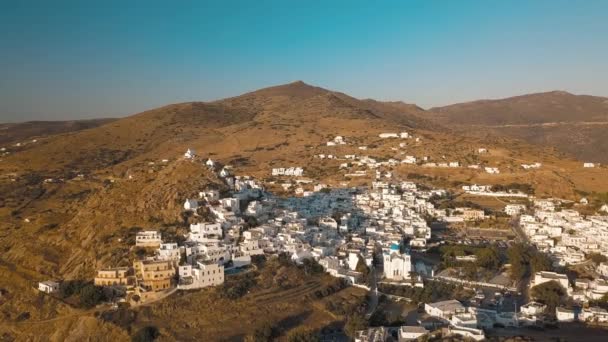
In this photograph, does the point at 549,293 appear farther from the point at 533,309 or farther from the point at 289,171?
the point at 289,171

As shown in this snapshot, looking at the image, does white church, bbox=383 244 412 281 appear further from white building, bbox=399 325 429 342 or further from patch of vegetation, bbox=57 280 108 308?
patch of vegetation, bbox=57 280 108 308

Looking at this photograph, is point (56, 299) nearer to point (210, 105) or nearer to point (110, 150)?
point (110, 150)

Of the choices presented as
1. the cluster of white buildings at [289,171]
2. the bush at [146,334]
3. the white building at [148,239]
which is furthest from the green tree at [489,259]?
the cluster of white buildings at [289,171]

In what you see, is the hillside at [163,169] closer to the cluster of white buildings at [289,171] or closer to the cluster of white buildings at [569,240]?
the cluster of white buildings at [289,171]

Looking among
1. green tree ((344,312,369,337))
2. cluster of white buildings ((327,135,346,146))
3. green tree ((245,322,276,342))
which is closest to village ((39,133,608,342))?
green tree ((344,312,369,337))

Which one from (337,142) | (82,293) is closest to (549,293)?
(82,293)

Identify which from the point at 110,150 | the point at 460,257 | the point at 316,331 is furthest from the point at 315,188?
the point at 110,150

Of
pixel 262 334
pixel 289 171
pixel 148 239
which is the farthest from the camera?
pixel 289 171
